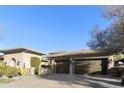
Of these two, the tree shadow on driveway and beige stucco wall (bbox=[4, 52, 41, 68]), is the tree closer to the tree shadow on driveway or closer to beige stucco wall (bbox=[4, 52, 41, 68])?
the tree shadow on driveway

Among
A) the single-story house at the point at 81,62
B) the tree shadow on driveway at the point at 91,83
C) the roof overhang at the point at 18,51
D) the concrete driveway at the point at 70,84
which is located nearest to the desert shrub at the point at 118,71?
the single-story house at the point at 81,62

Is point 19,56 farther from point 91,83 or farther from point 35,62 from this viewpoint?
point 91,83

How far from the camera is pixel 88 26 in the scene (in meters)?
24.4

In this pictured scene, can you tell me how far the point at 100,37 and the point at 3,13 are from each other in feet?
34.5

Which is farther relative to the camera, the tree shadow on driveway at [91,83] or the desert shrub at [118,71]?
the desert shrub at [118,71]

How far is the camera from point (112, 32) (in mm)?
20141

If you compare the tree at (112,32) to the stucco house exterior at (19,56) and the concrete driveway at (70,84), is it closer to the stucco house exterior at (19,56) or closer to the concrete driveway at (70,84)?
the concrete driveway at (70,84)

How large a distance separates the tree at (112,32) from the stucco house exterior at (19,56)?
1108cm

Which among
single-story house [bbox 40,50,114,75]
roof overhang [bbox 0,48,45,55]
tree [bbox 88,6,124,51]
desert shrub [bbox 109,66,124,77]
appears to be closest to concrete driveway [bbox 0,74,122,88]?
tree [bbox 88,6,124,51]

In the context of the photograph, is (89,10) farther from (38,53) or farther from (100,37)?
(38,53)

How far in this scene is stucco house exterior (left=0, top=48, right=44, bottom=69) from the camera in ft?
103

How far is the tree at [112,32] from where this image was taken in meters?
18.8

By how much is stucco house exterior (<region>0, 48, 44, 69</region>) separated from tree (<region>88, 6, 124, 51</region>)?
1108 centimetres
